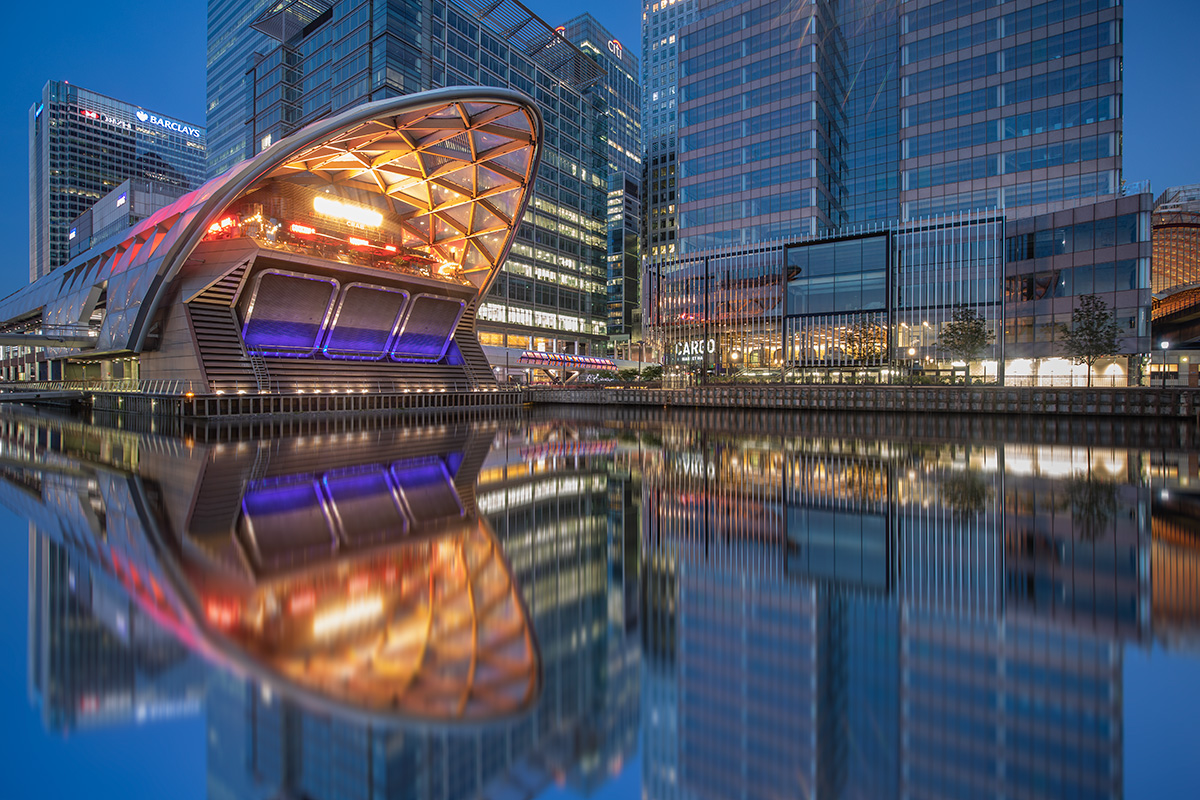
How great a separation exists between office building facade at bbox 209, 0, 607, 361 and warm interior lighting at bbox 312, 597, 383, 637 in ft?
220

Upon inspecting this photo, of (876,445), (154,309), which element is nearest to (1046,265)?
(876,445)

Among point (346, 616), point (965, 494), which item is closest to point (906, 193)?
point (965, 494)

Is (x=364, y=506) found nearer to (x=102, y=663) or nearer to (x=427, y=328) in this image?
(x=102, y=663)

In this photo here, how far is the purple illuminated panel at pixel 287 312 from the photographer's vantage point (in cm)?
3441

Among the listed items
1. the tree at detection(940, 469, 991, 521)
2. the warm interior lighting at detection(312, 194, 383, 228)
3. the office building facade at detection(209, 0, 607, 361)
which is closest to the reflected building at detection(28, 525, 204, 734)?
the tree at detection(940, 469, 991, 521)

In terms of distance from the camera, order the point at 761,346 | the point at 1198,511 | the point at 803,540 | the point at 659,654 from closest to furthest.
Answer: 1. the point at 659,654
2. the point at 803,540
3. the point at 1198,511
4. the point at 761,346

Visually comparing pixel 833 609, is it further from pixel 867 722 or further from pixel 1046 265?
pixel 1046 265

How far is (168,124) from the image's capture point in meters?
154

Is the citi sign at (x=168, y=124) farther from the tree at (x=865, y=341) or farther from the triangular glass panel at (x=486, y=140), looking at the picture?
the tree at (x=865, y=341)

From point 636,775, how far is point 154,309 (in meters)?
39.1

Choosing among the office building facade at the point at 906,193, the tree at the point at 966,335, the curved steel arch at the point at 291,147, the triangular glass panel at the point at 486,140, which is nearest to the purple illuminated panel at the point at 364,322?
the curved steel arch at the point at 291,147

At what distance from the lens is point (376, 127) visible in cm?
2958

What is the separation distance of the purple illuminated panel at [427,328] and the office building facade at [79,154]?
127m

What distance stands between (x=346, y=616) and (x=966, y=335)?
53666 millimetres
